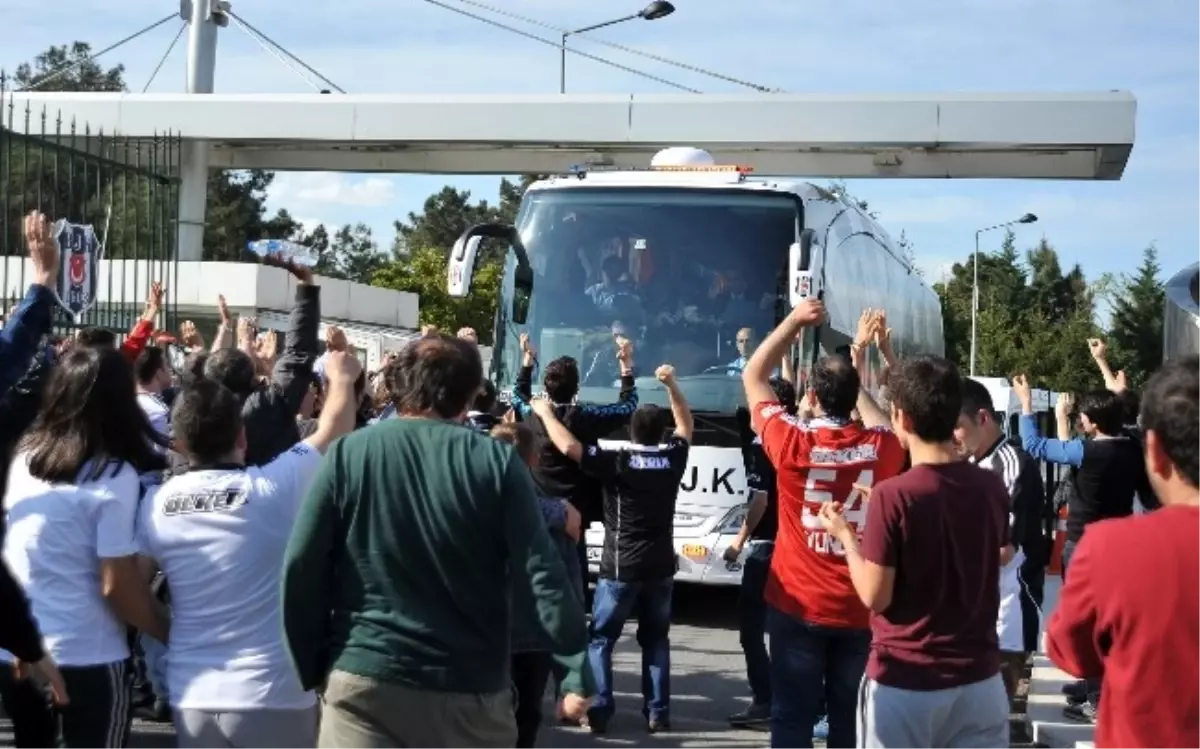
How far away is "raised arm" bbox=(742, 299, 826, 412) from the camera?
5625mm

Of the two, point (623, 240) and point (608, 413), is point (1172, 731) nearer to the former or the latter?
point (608, 413)

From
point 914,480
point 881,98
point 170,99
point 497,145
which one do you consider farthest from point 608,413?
point 170,99

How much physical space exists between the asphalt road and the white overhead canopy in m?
8.84

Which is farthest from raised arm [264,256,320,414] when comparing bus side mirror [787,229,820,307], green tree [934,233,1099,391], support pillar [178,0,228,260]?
green tree [934,233,1099,391]

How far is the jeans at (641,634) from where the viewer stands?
8250 mm

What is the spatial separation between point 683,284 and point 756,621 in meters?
3.96

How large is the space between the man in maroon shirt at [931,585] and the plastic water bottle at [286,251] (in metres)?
2.14

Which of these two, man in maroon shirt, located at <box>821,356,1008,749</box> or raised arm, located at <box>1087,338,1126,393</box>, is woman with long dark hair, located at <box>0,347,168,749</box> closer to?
man in maroon shirt, located at <box>821,356,1008,749</box>

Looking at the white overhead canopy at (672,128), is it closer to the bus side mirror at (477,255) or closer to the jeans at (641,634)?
the bus side mirror at (477,255)

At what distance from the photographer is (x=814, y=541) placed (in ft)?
19.9

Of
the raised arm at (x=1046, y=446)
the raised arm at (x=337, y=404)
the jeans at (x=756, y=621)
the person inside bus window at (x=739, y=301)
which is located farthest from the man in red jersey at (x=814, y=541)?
the person inside bus window at (x=739, y=301)

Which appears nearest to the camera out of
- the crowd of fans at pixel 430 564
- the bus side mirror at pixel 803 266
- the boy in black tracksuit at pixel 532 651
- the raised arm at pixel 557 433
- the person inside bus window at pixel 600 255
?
the crowd of fans at pixel 430 564

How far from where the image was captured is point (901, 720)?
470 centimetres

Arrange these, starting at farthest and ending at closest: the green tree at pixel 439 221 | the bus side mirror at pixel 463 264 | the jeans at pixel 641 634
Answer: the green tree at pixel 439 221 → the bus side mirror at pixel 463 264 → the jeans at pixel 641 634
